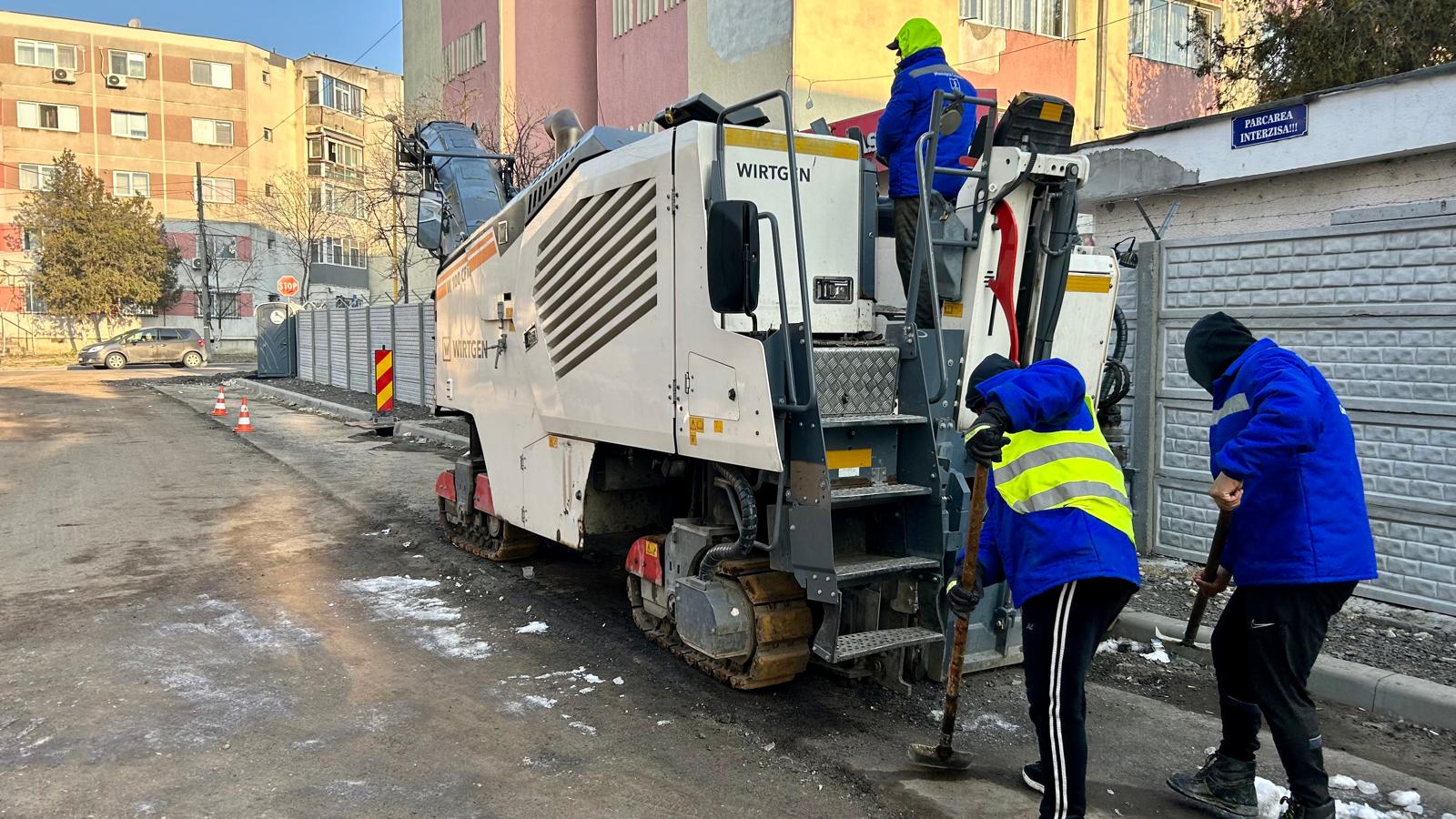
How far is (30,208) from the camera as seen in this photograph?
43.9m

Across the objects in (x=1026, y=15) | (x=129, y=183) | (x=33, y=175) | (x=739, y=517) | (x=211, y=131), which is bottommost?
(x=739, y=517)

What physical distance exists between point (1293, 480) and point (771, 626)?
2.21 m

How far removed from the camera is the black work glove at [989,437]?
328 cm

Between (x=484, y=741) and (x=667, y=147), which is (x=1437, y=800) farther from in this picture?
(x=667, y=147)

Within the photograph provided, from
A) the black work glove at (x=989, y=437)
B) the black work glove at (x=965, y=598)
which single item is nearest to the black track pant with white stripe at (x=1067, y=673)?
the black work glove at (x=965, y=598)

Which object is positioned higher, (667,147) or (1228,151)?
(1228,151)

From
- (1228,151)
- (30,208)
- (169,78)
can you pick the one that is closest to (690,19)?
(1228,151)

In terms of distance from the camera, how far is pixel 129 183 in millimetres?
52344

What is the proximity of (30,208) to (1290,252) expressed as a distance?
51.0m

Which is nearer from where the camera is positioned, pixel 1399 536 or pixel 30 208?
pixel 1399 536

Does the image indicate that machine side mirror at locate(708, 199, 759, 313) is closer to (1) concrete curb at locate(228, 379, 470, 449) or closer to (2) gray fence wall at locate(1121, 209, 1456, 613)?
(2) gray fence wall at locate(1121, 209, 1456, 613)

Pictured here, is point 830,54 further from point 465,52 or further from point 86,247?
point 86,247

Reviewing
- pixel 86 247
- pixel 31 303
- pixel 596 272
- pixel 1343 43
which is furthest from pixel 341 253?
pixel 596 272

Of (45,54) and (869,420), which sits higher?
(45,54)
